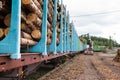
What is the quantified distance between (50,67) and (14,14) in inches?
358

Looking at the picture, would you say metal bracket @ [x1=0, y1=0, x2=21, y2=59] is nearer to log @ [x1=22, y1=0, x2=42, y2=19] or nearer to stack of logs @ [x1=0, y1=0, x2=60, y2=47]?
stack of logs @ [x1=0, y1=0, x2=60, y2=47]

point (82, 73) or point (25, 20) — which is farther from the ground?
point (25, 20)

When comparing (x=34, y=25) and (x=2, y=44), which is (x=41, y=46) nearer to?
(x=34, y=25)

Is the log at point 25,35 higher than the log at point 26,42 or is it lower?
higher

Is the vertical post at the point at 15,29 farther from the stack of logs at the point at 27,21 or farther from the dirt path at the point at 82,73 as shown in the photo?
the dirt path at the point at 82,73

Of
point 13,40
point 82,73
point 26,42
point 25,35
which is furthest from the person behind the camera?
point 82,73

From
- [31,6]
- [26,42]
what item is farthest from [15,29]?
[31,6]

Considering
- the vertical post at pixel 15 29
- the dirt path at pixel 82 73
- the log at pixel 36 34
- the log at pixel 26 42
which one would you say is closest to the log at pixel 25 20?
the log at pixel 36 34

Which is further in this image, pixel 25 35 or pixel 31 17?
pixel 31 17

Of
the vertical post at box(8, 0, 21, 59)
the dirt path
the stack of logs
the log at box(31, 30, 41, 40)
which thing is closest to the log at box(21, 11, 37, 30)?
the stack of logs

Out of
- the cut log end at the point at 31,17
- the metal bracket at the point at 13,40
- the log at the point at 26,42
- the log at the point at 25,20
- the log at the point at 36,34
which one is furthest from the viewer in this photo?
the log at the point at 36,34

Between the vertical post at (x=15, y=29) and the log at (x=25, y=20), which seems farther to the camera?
the log at (x=25, y=20)

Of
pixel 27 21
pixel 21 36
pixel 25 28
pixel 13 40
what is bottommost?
pixel 13 40

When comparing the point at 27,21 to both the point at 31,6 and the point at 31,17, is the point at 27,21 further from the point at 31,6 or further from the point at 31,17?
the point at 31,6
